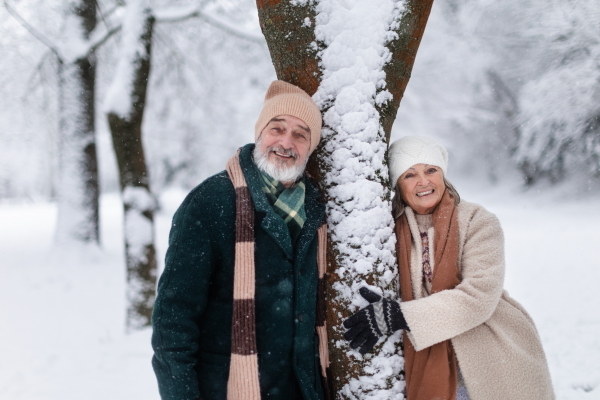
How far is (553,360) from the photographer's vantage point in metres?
4.17

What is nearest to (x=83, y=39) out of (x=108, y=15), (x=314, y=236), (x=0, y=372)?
(x=108, y=15)

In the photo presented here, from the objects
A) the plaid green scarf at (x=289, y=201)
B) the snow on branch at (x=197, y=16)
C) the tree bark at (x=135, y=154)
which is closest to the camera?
the plaid green scarf at (x=289, y=201)

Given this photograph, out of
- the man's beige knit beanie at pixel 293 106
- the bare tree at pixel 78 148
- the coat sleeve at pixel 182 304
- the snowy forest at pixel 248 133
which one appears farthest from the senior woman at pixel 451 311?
the bare tree at pixel 78 148

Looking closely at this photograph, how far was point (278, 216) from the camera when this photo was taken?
1.70 meters

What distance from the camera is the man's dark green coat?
1.66 metres

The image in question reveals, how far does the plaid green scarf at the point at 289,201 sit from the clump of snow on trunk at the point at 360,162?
0.17 metres

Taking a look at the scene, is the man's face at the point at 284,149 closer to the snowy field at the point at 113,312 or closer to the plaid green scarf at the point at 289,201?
the plaid green scarf at the point at 289,201

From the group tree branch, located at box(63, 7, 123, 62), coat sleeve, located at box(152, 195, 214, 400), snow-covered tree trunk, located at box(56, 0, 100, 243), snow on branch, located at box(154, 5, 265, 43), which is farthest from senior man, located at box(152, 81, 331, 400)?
snow-covered tree trunk, located at box(56, 0, 100, 243)

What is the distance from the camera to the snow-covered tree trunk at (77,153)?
7398 mm

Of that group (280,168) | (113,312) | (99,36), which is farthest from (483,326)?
(99,36)

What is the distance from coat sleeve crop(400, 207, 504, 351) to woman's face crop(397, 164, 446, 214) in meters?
0.30

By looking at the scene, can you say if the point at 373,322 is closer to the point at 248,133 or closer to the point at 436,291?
the point at 436,291

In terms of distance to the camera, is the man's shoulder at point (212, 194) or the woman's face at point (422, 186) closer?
the man's shoulder at point (212, 194)

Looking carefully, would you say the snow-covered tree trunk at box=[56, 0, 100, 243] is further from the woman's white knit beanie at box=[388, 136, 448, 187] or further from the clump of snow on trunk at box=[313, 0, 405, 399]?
the woman's white knit beanie at box=[388, 136, 448, 187]
